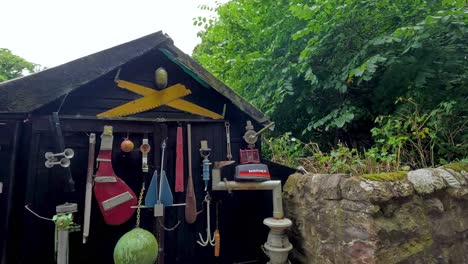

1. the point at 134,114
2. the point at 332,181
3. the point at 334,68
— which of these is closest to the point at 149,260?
the point at 134,114

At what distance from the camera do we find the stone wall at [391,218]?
2076mm

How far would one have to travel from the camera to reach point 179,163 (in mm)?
2781

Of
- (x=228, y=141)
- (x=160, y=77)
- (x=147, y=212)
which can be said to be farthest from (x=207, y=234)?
(x=160, y=77)

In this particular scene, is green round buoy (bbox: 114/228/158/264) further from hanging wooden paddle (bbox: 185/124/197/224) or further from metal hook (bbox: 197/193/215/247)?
metal hook (bbox: 197/193/215/247)

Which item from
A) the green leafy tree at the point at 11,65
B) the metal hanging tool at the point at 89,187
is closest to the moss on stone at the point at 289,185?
the metal hanging tool at the point at 89,187

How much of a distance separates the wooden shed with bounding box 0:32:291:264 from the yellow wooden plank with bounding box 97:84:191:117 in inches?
1.8

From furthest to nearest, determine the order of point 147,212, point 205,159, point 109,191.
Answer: point 205,159 → point 147,212 → point 109,191

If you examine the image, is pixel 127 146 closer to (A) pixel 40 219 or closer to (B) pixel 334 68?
(A) pixel 40 219

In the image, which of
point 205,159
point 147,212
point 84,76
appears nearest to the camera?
point 84,76

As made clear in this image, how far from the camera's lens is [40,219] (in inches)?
89.0

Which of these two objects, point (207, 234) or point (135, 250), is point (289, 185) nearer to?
point (207, 234)

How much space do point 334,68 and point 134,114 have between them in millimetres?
3250

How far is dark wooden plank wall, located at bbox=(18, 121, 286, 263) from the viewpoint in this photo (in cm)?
226

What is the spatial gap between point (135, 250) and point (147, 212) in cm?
60
